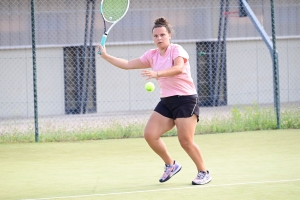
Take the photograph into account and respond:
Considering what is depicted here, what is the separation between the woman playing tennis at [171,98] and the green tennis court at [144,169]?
15.3 inches

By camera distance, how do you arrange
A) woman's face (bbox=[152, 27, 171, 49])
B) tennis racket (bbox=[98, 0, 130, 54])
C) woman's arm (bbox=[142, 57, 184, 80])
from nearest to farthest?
woman's arm (bbox=[142, 57, 184, 80]), woman's face (bbox=[152, 27, 171, 49]), tennis racket (bbox=[98, 0, 130, 54])

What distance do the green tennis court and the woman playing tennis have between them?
0.39m

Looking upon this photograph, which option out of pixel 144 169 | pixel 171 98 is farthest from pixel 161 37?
pixel 144 169

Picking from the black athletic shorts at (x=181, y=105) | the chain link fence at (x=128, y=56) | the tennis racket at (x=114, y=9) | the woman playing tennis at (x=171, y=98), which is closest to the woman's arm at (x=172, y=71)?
the woman playing tennis at (x=171, y=98)

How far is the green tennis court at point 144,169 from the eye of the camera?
707 cm

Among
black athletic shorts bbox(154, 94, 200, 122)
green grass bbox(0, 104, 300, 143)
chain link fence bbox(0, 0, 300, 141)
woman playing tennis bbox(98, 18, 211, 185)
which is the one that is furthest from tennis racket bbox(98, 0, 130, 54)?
chain link fence bbox(0, 0, 300, 141)

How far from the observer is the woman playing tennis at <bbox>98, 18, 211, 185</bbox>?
7.28 meters

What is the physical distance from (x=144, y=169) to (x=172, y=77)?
1789 mm

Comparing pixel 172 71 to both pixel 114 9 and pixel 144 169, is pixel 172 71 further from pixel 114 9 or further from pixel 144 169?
pixel 144 169

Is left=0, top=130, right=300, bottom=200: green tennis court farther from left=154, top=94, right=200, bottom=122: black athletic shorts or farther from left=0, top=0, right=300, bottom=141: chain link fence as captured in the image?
left=0, top=0, right=300, bottom=141: chain link fence

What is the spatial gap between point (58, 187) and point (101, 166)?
157 cm

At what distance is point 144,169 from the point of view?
8.76m

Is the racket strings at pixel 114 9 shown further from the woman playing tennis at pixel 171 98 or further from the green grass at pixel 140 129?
the green grass at pixel 140 129

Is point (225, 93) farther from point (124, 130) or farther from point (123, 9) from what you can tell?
point (123, 9)
